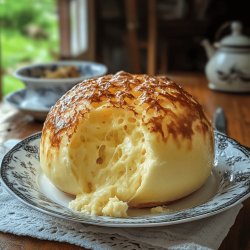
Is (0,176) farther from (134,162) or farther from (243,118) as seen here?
(243,118)

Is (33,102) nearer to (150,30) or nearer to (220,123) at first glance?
(220,123)

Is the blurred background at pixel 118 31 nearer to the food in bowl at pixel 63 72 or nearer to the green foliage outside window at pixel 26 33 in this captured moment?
the green foliage outside window at pixel 26 33

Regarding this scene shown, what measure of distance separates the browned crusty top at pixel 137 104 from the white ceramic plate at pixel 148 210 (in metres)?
0.07

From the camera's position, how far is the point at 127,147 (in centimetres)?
60

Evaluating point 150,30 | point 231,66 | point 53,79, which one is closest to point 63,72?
point 53,79

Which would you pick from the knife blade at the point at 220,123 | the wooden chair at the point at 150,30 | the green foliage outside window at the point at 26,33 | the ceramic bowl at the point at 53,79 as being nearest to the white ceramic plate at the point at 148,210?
the knife blade at the point at 220,123

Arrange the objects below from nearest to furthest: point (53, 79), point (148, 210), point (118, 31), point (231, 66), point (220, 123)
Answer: point (148, 210), point (220, 123), point (53, 79), point (231, 66), point (118, 31)

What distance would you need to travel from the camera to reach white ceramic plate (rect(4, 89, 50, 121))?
1019mm

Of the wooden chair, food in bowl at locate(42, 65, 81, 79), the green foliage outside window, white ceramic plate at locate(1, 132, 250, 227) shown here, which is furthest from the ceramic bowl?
the green foliage outside window

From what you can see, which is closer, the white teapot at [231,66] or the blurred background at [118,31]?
the white teapot at [231,66]

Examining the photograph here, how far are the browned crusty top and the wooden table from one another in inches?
5.5

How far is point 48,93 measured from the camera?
1068mm

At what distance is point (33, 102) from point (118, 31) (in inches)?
79.0

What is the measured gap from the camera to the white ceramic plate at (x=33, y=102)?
3.34 feet
